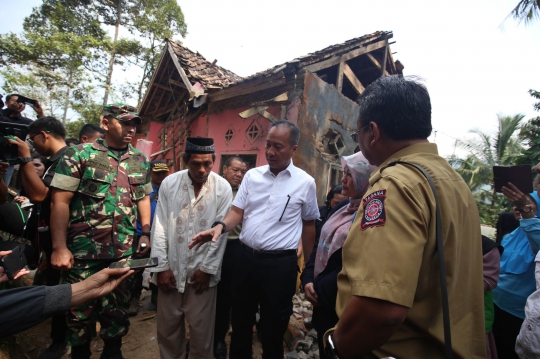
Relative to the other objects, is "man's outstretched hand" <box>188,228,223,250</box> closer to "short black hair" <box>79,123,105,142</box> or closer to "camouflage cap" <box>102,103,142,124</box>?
"camouflage cap" <box>102,103,142,124</box>

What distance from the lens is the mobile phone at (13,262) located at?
1437 mm

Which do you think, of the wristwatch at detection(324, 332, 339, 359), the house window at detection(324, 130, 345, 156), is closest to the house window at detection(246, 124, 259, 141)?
the house window at detection(324, 130, 345, 156)

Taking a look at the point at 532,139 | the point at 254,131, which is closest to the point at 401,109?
the point at 254,131

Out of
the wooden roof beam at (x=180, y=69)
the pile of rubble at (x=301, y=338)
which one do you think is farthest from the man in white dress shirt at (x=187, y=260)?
the wooden roof beam at (x=180, y=69)

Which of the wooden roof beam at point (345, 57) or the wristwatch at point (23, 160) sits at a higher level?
the wooden roof beam at point (345, 57)

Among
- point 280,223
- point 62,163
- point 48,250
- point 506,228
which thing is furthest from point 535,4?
point 48,250

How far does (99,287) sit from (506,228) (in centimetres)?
382

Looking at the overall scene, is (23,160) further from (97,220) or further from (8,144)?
(97,220)

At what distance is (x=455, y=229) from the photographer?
0.99m

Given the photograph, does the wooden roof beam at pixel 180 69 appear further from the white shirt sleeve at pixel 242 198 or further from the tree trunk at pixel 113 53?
the tree trunk at pixel 113 53

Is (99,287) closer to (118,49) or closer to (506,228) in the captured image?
(506,228)

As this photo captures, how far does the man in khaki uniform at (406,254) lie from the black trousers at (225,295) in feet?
7.05

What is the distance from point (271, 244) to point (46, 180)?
7.25 ft

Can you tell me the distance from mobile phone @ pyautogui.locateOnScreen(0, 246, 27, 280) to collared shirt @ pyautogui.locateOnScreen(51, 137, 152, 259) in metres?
0.64
